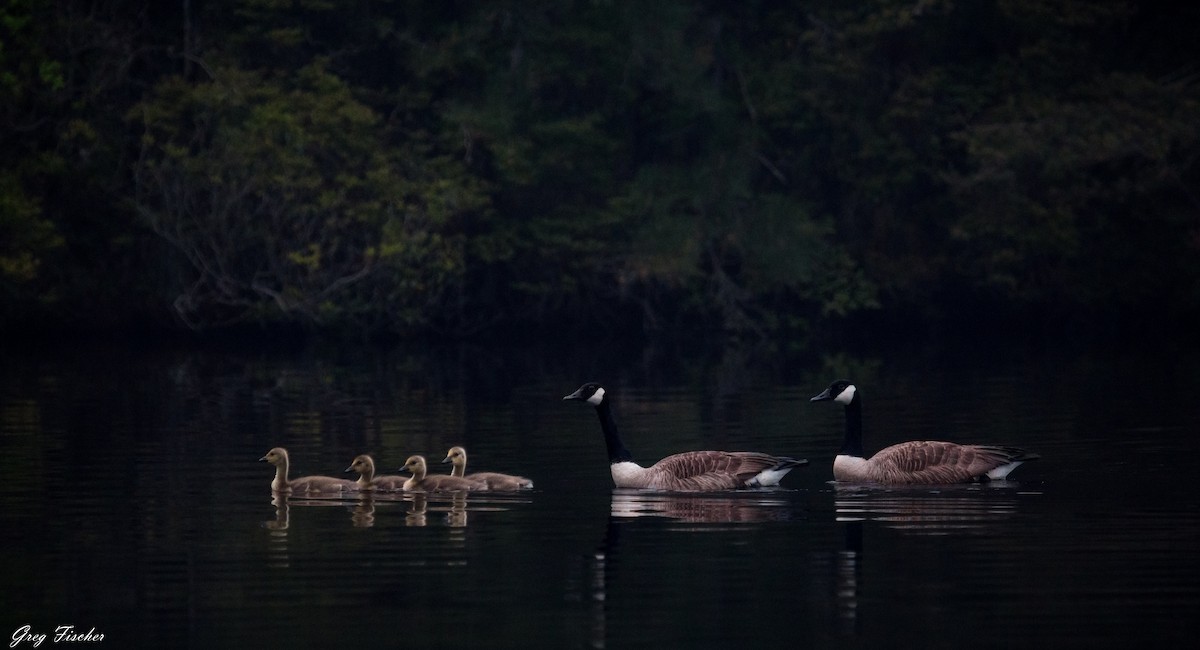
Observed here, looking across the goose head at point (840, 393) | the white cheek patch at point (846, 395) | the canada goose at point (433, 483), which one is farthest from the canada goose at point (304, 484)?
the white cheek patch at point (846, 395)

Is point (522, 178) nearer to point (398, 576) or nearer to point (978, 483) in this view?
point (978, 483)

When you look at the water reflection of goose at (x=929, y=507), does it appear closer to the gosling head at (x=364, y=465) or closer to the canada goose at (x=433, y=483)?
the canada goose at (x=433, y=483)

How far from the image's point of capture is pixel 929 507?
18.8 meters

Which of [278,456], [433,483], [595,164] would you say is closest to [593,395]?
[433,483]

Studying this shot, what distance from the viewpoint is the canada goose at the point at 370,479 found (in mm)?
20375

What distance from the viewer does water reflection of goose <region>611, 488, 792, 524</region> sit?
18359 millimetres

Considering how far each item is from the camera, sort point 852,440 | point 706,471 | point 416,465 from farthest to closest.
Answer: point 852,440
point 416,465
point 706,471

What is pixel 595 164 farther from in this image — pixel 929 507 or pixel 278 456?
pixel 929 507

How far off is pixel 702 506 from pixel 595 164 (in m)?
35.5

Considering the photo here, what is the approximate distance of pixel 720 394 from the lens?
33750 millimetres

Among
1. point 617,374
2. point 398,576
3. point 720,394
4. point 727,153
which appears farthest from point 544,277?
point 398,576

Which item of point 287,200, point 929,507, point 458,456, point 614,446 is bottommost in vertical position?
point 929,507

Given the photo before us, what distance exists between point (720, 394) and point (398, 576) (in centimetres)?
1887

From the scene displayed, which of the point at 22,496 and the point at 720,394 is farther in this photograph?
the point at 720,394
